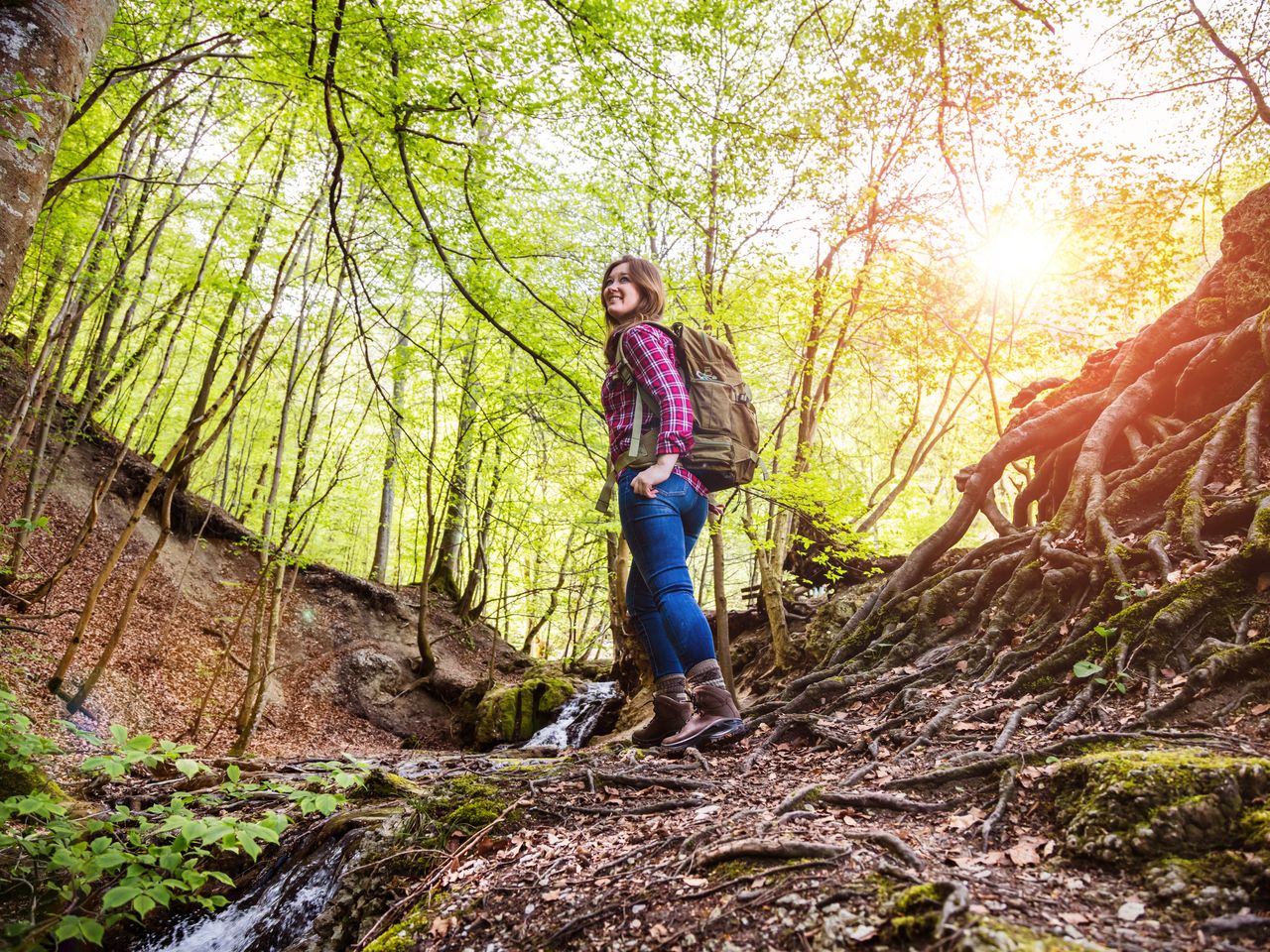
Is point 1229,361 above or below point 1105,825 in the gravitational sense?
above

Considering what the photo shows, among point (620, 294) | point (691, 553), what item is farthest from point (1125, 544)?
point (620, 294)

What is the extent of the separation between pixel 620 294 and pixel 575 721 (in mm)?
7748

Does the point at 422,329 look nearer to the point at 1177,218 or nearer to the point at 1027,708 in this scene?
the point at 1177,218

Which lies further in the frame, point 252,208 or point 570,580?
point 570,580

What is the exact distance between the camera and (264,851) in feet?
9.93

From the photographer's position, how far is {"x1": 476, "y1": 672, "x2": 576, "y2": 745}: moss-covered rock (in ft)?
32.6

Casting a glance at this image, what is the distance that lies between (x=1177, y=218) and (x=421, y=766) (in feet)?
34.2

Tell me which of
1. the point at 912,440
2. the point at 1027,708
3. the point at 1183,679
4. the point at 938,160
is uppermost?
the point at 938,160

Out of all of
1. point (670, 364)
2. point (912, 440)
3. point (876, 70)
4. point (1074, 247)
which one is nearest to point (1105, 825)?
point (670, 364)

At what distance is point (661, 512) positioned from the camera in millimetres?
3273

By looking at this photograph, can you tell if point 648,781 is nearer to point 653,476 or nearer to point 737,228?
point 653,476

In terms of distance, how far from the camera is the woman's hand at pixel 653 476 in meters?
3.17

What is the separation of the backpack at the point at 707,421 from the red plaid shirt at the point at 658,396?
0.04 m

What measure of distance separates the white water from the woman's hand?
199 centimetres
